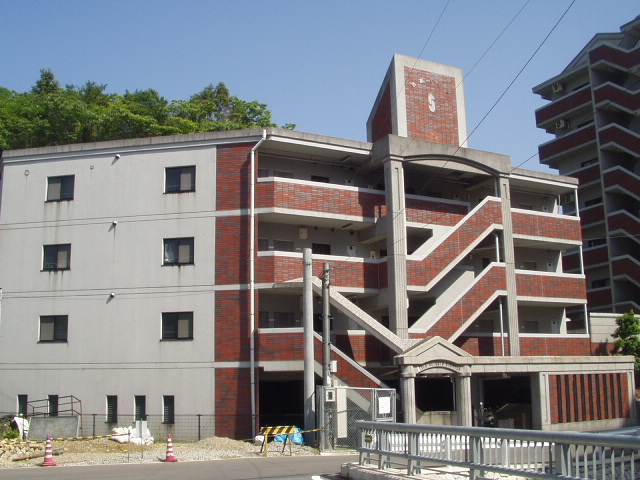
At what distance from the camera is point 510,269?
3128 cm

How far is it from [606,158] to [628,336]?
20.4 m

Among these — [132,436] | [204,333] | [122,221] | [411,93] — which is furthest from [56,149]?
[411,93]

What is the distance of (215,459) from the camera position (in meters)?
20.7

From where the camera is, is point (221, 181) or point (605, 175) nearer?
point (221, 181)

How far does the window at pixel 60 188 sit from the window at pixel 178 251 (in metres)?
5.06

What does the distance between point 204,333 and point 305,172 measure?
28.1ft

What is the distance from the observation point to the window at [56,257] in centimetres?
2897

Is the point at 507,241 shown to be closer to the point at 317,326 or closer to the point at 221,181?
the point at 317,326

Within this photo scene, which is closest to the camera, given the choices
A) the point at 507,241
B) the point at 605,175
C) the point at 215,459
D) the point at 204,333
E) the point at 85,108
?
the point at 215,459

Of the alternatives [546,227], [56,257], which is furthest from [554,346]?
[56,257]

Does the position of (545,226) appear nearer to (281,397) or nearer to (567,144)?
(281,397)

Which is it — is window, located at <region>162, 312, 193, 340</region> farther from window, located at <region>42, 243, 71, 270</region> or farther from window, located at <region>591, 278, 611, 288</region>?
window, located at <region>591, 278, 611, 288</region>

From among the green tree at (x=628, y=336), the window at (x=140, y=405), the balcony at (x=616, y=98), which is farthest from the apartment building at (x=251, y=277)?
the balcony at (x=616, y=98)

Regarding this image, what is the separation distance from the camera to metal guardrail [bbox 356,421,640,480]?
8.59m
